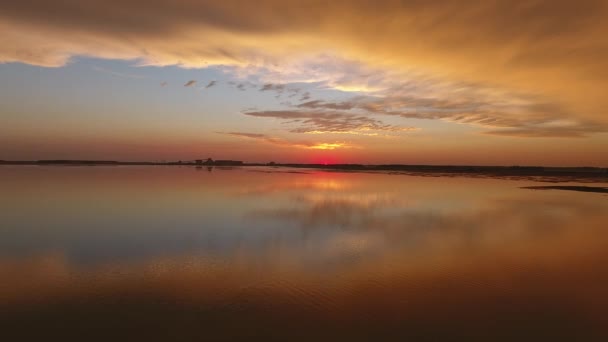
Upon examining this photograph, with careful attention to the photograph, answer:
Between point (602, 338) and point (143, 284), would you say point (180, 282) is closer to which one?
point (143, 284)

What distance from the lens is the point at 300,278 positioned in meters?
9.35

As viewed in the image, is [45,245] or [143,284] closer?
[143,284]

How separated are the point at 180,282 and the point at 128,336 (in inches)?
105

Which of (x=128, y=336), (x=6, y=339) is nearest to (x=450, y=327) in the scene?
(x=128, y=336)

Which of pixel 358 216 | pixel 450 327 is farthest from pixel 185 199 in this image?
pixel 450 327

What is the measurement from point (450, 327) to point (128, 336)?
18.8ft

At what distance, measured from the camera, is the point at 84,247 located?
12.2 m

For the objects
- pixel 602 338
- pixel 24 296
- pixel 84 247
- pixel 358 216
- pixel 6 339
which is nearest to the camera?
pixel 6 339

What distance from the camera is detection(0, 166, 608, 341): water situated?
6699 millimetres

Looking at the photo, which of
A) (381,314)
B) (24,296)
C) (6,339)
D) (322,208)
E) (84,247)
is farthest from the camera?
(322,208)

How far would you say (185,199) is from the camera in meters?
26.3

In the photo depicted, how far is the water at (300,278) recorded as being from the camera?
22.0ft

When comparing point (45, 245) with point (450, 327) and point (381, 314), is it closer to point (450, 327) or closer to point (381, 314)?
point (381, 314)

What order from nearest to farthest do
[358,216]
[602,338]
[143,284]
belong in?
[602,338] < [143,284] < [358,216]
